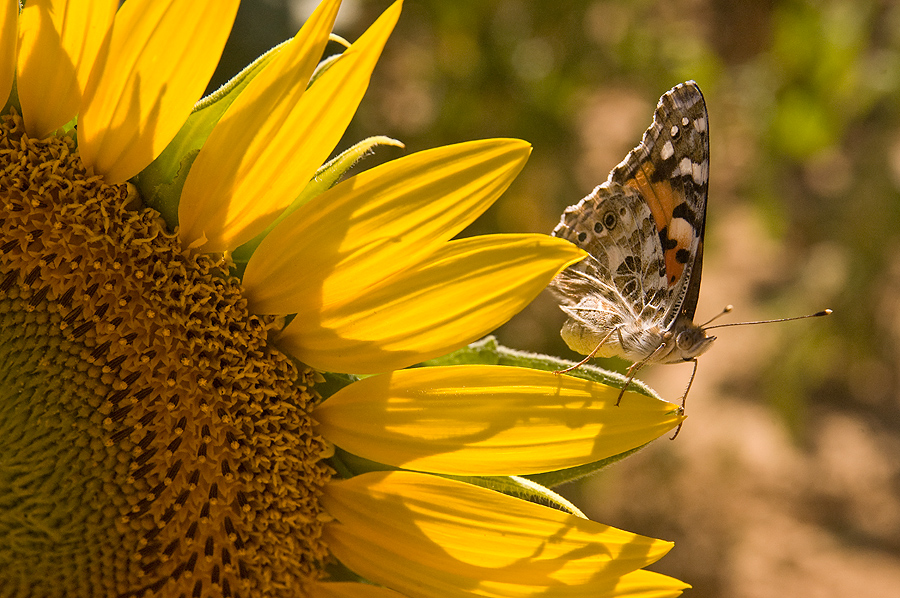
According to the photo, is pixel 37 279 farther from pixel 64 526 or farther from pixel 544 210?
pixel 544 210

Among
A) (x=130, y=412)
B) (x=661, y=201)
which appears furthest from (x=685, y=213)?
(x=130, y=412)

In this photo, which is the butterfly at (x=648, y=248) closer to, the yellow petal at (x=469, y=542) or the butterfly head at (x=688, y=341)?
the butterfly head at (x=688, y=341)

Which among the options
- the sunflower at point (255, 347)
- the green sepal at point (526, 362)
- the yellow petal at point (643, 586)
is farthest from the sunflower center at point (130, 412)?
the yellow petal at point (643, 586)

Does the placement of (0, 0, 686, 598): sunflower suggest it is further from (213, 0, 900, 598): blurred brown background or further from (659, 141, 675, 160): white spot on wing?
(213, 0, 900, 598): blurred brown background

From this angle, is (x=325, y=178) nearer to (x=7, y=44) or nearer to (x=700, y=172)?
(x=7, y=44)

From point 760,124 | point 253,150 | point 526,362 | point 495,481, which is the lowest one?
point 495,481

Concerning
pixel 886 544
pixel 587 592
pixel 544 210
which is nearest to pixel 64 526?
pixel 587 592

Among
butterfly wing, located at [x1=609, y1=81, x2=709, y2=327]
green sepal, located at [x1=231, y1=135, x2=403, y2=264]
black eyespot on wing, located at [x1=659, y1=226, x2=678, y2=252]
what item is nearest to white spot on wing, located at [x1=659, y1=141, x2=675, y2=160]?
butterfly wing, located at [x1=609, y1=81, x2=709, y2=327]
